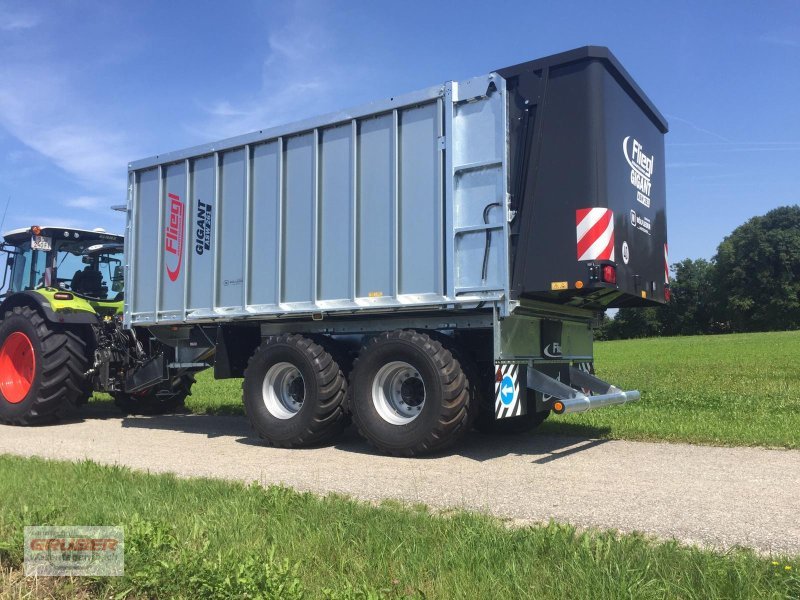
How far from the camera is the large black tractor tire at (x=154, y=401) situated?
11430mm

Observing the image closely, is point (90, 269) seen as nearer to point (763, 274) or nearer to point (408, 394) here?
point (408, 394)

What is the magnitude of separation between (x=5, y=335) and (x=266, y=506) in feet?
26.3

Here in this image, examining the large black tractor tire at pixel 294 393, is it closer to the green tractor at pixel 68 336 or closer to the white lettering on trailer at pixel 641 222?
the green tractor at pixel 68 336

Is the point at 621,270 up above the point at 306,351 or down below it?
above

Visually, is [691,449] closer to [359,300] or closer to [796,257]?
[359,300]

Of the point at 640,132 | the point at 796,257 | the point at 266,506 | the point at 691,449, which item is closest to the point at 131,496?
the point at 266,506

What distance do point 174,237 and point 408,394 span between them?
4.34m

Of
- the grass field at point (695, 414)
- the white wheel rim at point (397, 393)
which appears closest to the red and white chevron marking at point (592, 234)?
the white wheel rim at point (397, 393)

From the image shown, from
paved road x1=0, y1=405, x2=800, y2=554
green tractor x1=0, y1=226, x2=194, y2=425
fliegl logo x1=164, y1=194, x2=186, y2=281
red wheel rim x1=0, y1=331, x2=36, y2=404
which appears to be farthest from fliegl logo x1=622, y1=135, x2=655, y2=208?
red wheel rim x1=0, y1=331, x2=36, y2=404

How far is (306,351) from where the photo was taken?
24.7 ft

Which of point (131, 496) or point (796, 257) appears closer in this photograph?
point (131, 496)

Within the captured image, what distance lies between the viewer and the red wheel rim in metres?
10.2

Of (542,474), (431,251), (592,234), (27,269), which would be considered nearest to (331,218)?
(431,251)

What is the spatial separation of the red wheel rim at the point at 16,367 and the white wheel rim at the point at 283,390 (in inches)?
172
